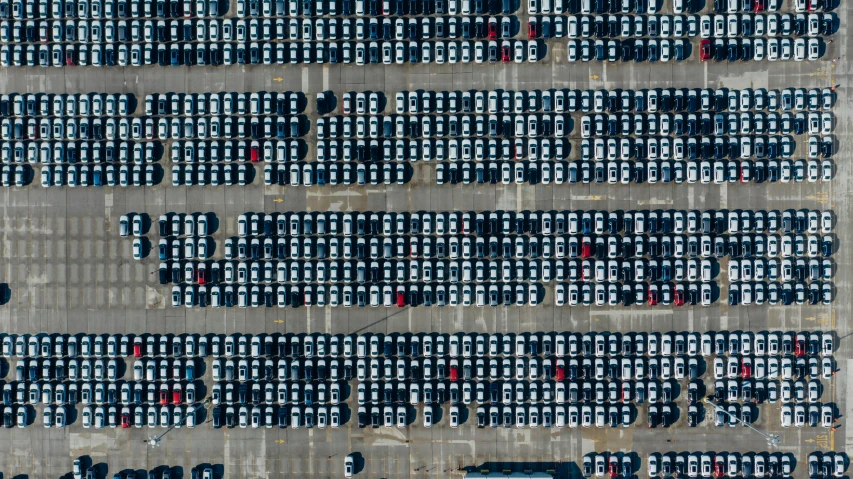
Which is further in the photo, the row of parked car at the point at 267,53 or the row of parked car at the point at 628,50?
the row of parked car at the point at 267,53

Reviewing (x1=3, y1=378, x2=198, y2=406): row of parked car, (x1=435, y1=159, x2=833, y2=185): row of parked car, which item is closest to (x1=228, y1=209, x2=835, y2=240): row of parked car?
(x1=435, y1=159, x2=833, y2=185): row of parked car

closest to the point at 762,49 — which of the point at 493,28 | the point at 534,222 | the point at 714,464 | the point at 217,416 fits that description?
the point at 493,28

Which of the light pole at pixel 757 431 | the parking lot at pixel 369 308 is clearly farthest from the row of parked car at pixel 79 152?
the light pole at pixel 757 431

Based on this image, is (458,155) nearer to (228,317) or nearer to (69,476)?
(228,317)

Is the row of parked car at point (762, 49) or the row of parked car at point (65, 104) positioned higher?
the row of parked car at point (762, 49)

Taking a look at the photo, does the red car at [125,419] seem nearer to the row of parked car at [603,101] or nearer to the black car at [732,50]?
the row of parked car at [603,101]

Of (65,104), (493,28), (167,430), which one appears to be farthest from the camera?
(167,430)

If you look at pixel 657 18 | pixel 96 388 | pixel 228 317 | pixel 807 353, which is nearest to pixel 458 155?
pixel 657 18

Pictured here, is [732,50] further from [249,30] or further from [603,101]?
[249,30]
